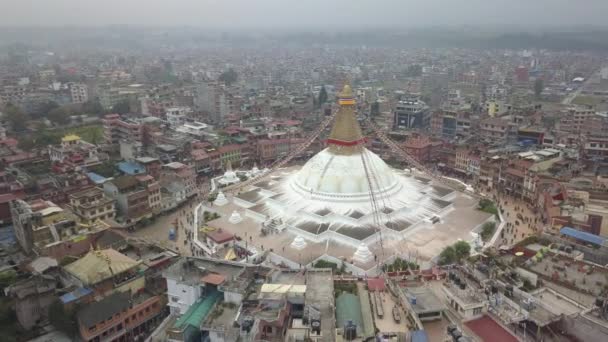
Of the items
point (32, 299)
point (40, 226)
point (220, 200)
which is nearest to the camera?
point (32, 299)

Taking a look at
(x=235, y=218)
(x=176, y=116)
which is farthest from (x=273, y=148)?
(x=176, y=116)

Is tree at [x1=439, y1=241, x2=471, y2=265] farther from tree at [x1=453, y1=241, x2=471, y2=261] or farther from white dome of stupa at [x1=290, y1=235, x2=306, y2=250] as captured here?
white dome of stupa at [x1=290, y1=235, x2=306, y2=250]

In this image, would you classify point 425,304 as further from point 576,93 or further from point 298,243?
point 576,93

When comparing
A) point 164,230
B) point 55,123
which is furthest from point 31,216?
point 55,123

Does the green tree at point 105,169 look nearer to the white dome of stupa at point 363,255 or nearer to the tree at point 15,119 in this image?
the tree at point 15,119

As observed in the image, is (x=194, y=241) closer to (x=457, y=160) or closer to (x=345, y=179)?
(x=345, y=179)

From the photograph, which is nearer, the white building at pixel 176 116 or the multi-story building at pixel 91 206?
the multi-story building at pixel 91 206

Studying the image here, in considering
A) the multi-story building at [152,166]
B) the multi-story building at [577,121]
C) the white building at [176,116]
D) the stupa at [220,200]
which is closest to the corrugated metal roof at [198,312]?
the stupa at [220,200]
